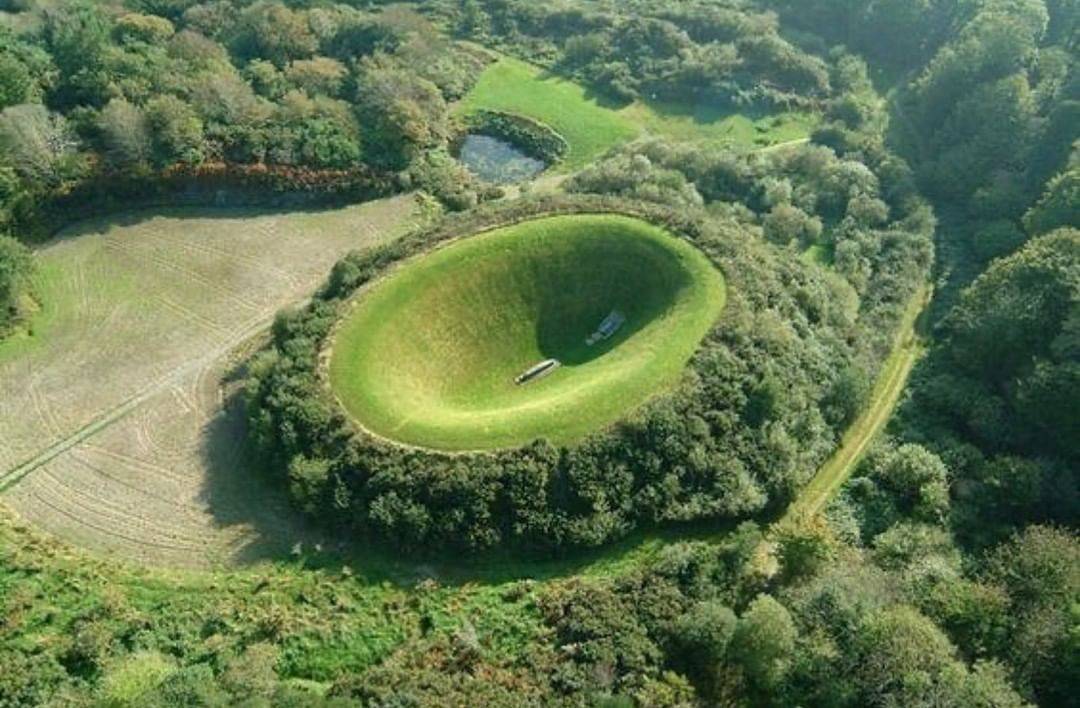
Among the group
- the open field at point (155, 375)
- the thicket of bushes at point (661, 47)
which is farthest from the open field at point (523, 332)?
the thicket of bushes at point (661, 47)

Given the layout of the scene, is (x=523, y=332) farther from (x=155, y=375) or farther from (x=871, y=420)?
(x=155, y=375)

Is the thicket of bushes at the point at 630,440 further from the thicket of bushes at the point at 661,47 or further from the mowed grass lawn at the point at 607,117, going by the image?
the thicket of bushes at the point at 661,47

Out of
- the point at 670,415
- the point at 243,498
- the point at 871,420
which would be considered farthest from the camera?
the point at 871,420

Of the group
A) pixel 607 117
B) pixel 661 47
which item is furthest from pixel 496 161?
pixel 661 47

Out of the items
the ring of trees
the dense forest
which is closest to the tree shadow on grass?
the dense forest

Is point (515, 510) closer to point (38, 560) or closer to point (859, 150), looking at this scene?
point (38, 560)

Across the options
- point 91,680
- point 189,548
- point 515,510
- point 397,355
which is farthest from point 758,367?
point 91,680
